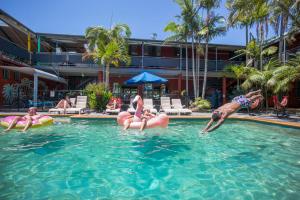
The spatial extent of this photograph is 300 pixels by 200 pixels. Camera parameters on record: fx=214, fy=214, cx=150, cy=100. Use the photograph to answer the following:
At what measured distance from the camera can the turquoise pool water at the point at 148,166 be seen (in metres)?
3.15

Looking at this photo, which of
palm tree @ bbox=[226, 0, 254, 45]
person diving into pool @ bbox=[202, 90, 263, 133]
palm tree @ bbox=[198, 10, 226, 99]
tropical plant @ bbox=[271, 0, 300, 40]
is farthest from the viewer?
palm tree @ bbox=[198, 10, 226, 99]

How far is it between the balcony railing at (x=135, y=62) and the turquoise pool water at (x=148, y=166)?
10590mm

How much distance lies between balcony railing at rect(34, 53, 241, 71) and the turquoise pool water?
34.7 ft

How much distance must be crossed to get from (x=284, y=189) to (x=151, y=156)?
106 inches

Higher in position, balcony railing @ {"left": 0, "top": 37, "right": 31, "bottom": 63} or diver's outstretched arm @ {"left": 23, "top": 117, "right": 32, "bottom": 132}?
balcony railing @ {"left": 0, "top": 37, "right": 31, "bottom": 63}

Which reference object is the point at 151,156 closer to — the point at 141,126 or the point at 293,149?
the point at 141,126

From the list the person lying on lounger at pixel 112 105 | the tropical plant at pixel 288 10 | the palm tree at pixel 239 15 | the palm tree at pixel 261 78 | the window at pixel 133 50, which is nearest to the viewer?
the tropical plant at pixel 288 10

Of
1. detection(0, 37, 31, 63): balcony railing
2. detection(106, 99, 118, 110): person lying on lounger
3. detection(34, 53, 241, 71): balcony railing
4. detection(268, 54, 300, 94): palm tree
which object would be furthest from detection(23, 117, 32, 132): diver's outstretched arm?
detection(268, 54, 300, 94): palm tree

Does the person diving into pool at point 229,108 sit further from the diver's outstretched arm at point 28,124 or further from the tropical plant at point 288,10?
the tropical plant at point 288,10

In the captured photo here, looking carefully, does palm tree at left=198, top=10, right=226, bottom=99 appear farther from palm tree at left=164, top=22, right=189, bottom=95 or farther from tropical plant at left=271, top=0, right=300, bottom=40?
tropical plant at left=271, top=0, right=300, bottom=40

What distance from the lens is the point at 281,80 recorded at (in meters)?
11.4

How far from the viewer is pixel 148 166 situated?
4.32m

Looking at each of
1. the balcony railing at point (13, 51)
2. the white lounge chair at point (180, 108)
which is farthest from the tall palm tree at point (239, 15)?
the balcony railing at point (13, 51)

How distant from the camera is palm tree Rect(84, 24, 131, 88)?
1441 cm
